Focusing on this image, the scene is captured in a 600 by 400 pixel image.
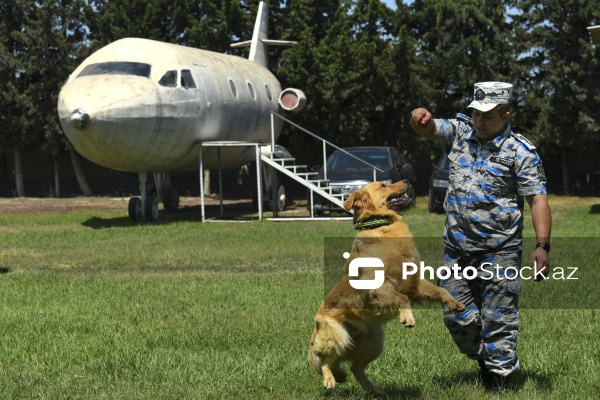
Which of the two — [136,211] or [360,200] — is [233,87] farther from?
[360,200]

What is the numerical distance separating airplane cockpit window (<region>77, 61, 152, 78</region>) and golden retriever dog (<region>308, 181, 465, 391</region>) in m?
17.1

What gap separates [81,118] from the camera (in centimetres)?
2183

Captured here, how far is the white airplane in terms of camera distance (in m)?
22.3

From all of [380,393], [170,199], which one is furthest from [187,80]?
[380,393]

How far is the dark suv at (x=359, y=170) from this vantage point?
25.9 meters

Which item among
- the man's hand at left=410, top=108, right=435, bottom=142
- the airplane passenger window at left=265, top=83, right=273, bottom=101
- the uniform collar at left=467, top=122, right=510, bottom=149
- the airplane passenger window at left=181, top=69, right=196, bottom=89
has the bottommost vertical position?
the uniform collar at left=467, top=122, right=510, bottom=149

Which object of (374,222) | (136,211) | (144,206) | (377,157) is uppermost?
(374,222)

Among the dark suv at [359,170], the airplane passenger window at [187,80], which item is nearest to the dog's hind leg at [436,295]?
the airplane passenger window at [187,80]

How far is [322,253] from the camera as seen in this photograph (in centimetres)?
1652

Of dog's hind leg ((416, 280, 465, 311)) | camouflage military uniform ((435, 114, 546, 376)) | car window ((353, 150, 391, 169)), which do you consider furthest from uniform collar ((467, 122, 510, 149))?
car window ((353, 150, 391, 169))

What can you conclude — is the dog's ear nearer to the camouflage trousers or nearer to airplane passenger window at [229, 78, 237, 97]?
the camouflage trousers

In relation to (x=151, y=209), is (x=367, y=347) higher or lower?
higher

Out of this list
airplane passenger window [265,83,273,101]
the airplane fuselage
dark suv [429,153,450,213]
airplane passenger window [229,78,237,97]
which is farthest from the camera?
airplane passenger window [265,83,273,101]

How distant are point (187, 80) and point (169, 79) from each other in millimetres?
569
